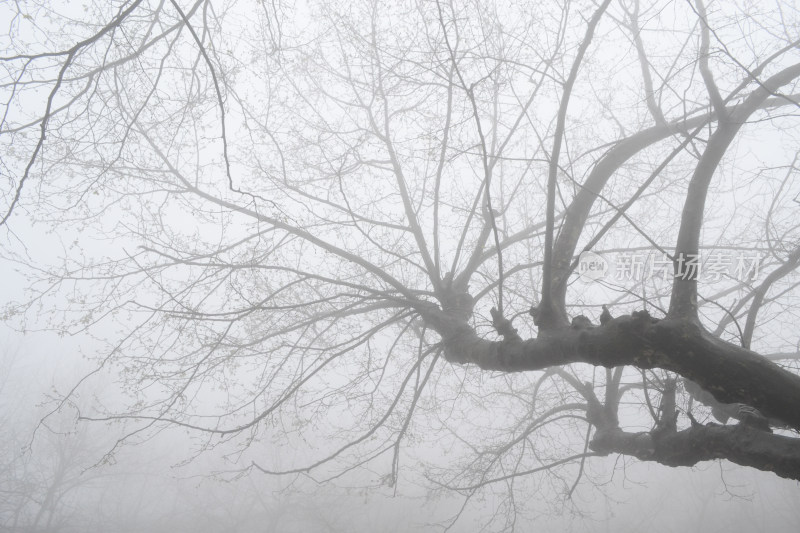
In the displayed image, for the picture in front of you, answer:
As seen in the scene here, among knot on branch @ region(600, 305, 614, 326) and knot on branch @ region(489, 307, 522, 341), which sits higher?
knot on branch @ region(489, 307, 522, 341)

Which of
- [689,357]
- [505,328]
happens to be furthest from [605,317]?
[505,328]

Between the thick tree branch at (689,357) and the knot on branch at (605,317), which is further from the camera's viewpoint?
the knot on branch at (605,317)

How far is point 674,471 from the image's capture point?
21.4m

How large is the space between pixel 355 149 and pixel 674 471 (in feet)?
80.2

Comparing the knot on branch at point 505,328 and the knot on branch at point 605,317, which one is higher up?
the knot on branch at point 505,328

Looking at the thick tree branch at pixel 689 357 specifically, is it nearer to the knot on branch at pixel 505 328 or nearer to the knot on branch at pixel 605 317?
the knot on branch at pixel 605 317

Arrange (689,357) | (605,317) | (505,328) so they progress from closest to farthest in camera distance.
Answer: (689,357) → (605,317) → (505,328)

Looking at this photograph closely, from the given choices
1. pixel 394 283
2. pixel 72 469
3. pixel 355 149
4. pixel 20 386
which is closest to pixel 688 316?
pixel 394 283

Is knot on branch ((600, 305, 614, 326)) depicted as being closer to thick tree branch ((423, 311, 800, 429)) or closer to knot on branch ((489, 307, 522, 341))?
thick tree branch ((423, 311, 800, 429))

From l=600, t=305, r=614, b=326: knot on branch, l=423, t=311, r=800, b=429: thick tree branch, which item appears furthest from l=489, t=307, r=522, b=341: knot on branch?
l=600, t=305, r=614, b=326: knot on branch

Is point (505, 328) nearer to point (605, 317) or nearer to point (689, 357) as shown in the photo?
point (605, 317)

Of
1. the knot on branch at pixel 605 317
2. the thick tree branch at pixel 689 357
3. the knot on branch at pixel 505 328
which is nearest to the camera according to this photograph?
the thick tree branch at pixel 689 357

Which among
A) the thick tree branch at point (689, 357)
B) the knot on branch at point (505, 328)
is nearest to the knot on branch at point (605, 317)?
the thick tree branch at point (689, 357)

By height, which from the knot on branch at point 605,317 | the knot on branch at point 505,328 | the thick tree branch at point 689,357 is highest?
the knot on branch at point 505,328
